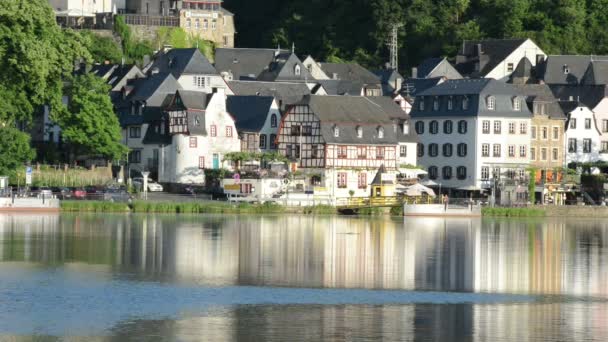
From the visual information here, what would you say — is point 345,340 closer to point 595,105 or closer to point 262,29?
point 595,105

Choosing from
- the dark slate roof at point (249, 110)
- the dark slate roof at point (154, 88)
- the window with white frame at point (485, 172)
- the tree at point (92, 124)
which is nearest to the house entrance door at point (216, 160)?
the dark slate roof at point (249, 110)

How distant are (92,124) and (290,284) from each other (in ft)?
159

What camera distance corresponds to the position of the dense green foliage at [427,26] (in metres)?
125

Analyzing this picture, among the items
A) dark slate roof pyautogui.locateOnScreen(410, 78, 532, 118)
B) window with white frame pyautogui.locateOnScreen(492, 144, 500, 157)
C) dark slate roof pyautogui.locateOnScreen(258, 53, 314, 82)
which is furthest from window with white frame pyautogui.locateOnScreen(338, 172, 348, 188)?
dark slate roof pyautogui.locateOnScreen(258, 53, 314, 82)

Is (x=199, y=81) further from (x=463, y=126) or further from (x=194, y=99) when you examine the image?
(x=463, y=126)

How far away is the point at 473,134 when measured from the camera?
9875cm

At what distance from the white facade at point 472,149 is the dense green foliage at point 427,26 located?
23794mm

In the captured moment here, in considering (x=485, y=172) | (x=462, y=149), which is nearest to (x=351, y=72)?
(x=462, y=149)

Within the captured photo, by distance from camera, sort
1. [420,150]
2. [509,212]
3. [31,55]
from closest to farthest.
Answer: [31,55]
[509,212]
[420,150]

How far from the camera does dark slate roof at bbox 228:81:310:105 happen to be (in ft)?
331

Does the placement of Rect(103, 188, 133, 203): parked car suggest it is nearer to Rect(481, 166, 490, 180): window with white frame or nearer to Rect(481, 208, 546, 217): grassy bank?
Rect(481, 208, 546, 217): grassy bank

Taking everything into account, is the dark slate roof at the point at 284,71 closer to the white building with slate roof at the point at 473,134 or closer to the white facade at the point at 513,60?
the white building with slate roof at the point at 473,134

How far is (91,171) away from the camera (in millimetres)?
91062

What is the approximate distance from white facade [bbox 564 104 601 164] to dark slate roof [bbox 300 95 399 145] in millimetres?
13019
